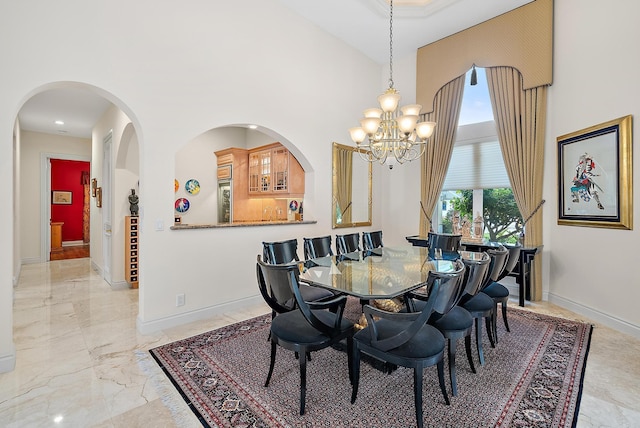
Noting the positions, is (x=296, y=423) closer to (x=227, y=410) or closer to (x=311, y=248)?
(x=227, y=410)

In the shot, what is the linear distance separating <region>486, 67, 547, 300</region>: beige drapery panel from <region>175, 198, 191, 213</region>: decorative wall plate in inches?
214

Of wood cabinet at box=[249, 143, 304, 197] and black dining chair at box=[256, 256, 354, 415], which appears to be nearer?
black dining chair at box=[256, 256, 354, 415]

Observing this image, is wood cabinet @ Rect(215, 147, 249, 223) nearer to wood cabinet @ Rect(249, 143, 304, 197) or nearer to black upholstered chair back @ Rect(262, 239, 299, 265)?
wood cabinet @ Rect(249, 143, 304, 197)

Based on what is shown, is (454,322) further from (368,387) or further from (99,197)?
(99,197)

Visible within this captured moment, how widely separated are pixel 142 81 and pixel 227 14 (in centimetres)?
139

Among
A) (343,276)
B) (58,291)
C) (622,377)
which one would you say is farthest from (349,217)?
(58,291)

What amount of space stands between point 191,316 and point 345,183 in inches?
119

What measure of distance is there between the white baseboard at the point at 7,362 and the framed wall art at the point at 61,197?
8977 mm

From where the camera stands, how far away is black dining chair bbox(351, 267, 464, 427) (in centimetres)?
176

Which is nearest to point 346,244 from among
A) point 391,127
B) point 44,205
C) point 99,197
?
point 391,127

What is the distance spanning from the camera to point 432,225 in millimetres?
5469

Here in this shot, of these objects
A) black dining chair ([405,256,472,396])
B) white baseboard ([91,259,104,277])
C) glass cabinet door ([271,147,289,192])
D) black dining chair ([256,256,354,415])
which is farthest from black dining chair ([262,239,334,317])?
white baseboard ([91,259,104,277])

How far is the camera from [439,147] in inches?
202

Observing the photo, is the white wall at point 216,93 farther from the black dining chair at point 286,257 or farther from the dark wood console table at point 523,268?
the black dining chair at point 286,257
